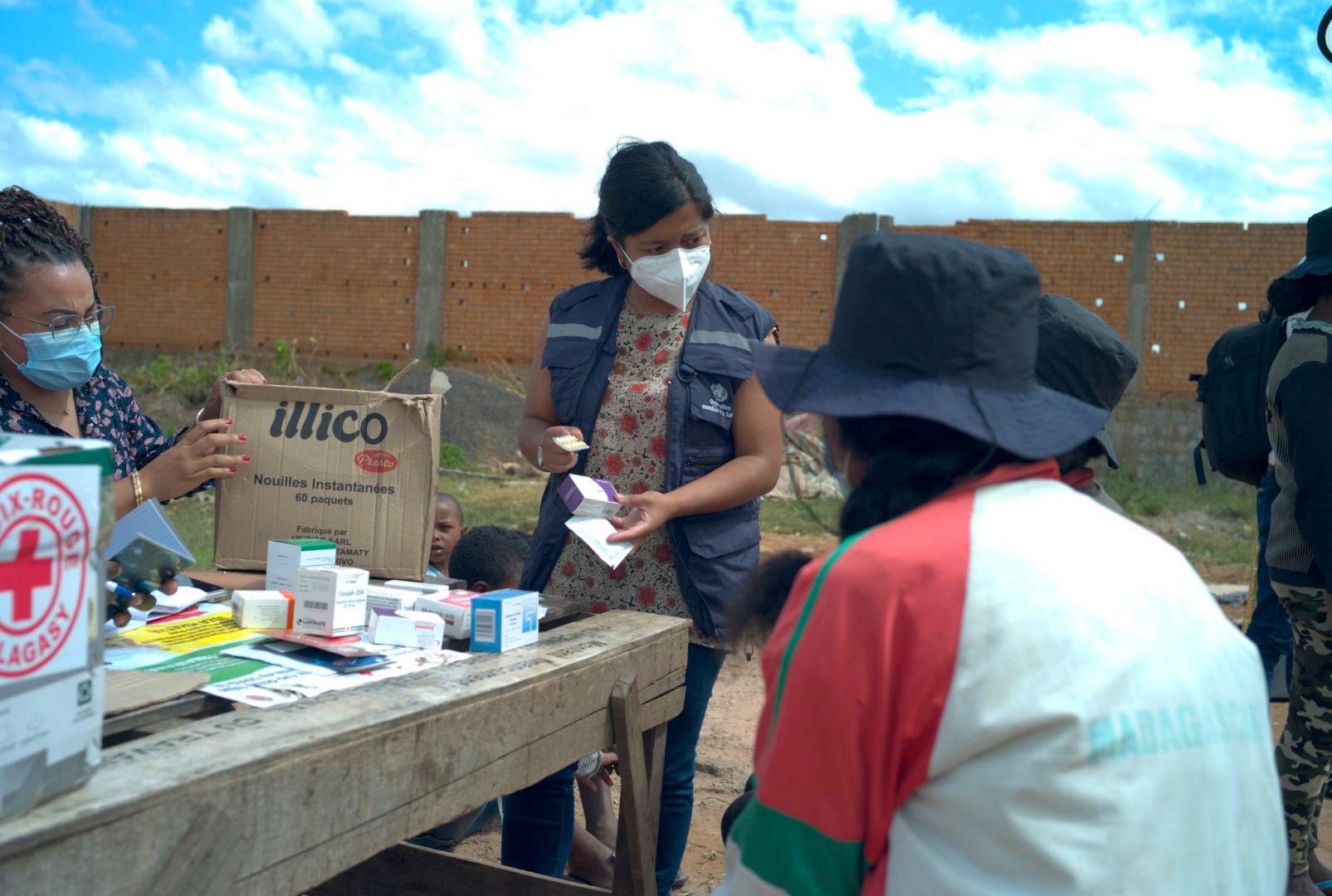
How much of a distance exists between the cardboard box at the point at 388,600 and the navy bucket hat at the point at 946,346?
115 centimetres

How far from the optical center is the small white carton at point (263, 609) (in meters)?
2.08

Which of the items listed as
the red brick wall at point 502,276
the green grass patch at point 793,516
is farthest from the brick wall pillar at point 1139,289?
the red brick wall at point 502,276

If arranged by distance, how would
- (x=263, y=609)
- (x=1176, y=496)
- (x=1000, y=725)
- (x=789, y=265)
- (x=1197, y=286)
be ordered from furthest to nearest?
1. (x=789, y=265)
2. (x=1197, y=286)
3. (x=1176, y=496)
4. (x=263, y=609)
5. (x=1000, y=725)

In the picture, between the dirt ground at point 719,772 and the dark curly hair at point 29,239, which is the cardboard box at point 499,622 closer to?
the dirt ground at point 719,772

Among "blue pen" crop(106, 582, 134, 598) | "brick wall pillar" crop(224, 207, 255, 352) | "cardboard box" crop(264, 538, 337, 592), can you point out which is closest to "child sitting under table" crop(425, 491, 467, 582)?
"cardboard box" crop(264, 538, 337, 592)

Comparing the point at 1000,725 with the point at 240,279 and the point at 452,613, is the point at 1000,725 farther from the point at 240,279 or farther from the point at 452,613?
the point at 240,279

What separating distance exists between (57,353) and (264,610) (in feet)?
2.54

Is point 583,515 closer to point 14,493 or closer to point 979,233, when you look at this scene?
point 14,493

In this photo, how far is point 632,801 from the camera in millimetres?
2262

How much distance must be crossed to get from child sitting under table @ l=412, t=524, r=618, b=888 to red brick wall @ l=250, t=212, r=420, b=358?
12.6 m

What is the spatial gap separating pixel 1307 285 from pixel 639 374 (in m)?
2.02


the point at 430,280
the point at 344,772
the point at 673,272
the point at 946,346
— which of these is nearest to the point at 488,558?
the point at 673,272

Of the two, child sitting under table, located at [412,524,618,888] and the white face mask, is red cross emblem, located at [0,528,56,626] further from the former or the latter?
the white face mask

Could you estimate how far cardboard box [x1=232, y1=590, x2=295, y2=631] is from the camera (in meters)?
2.08
